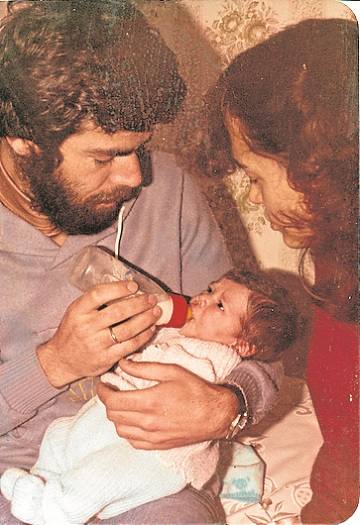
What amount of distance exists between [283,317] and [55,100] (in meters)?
0.49

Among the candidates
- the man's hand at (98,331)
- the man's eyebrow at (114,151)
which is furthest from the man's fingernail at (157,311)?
the man's eyebrow at (114,151)

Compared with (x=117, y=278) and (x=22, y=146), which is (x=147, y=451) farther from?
(x=22, y=146)

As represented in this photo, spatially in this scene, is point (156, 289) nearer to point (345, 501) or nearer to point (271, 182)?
point (271, 182)

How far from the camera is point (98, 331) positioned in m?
1.25

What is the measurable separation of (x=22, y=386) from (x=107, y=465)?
18 cm

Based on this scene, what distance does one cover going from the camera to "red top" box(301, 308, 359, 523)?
4.43 ft

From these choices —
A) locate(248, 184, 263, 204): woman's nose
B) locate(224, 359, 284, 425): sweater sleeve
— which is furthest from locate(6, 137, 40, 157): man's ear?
locate(224, 359, 284, 425): sweater sleeve

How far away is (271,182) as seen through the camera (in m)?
1.28

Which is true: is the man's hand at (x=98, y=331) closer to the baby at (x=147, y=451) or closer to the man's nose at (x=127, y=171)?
the baby at (x=147, y=451)

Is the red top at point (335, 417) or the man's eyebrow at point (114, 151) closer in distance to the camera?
the man's eyebrow at point (114, 151)

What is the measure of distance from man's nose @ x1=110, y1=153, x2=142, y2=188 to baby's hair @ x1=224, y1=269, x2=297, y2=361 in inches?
8.7

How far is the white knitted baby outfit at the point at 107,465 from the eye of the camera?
125cm

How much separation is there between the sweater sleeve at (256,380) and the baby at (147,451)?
0.01 meters

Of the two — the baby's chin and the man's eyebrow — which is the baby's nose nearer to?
the baby's chin
